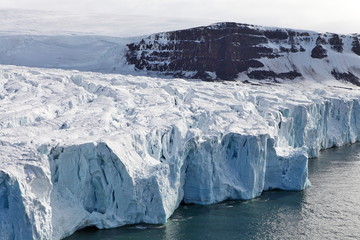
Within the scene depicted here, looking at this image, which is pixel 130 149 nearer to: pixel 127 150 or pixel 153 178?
pixel 127 150

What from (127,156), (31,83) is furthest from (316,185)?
(31,83)

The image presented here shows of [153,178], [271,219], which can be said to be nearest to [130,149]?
[153,178]

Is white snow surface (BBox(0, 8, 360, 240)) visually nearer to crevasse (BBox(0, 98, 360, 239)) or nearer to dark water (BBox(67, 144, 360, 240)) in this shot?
crevasse (BBox(0, 98, 360, 239))

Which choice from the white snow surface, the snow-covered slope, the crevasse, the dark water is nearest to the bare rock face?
the white snow surface

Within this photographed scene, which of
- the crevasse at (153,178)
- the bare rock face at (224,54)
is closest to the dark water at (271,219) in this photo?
the crevasse at (153,178)

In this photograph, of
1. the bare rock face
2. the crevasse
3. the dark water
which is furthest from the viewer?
the bare rock face

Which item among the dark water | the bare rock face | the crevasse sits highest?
the bare rock face

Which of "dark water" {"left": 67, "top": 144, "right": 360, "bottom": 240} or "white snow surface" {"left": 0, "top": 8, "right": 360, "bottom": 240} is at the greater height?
"white snow surface" {"left": 0, "top": 8, "right": 360, "bottom": 240}

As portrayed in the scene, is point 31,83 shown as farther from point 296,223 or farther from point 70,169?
point 296,223
